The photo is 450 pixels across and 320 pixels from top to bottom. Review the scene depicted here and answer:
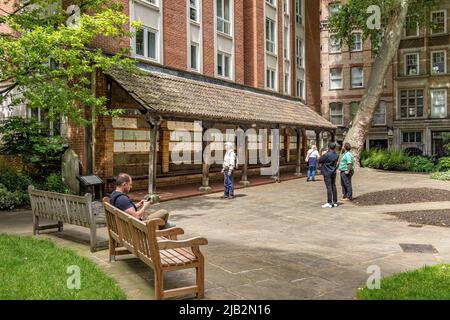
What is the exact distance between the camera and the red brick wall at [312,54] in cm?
3412

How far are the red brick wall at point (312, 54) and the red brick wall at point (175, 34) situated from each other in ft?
54.5

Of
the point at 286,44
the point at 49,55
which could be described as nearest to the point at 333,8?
the point at 286,44

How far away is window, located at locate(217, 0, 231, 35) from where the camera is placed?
22891 mm

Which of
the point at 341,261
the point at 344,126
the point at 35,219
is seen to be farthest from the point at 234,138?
the point at 344,126

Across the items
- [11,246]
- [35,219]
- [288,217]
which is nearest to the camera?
[11,246]

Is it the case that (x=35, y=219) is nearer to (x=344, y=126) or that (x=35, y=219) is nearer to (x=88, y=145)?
(x=88, y=145)

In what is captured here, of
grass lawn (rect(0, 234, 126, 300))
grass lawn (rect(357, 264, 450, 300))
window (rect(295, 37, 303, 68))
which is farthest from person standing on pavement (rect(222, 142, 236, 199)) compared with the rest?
window (rect(295, 37, 303, 68))

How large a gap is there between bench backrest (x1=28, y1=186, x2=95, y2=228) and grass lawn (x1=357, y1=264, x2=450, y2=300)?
15.0 feet

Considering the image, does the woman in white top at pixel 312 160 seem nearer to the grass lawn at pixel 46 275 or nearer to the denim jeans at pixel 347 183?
the denim jeans at pixel 347 183

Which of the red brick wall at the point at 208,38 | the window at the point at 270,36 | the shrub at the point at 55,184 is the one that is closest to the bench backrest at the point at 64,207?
the shrub at the point at 55,184

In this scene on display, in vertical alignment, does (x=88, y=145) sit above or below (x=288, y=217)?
above

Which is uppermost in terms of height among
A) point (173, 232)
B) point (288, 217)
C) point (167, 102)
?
point (167, 102)
